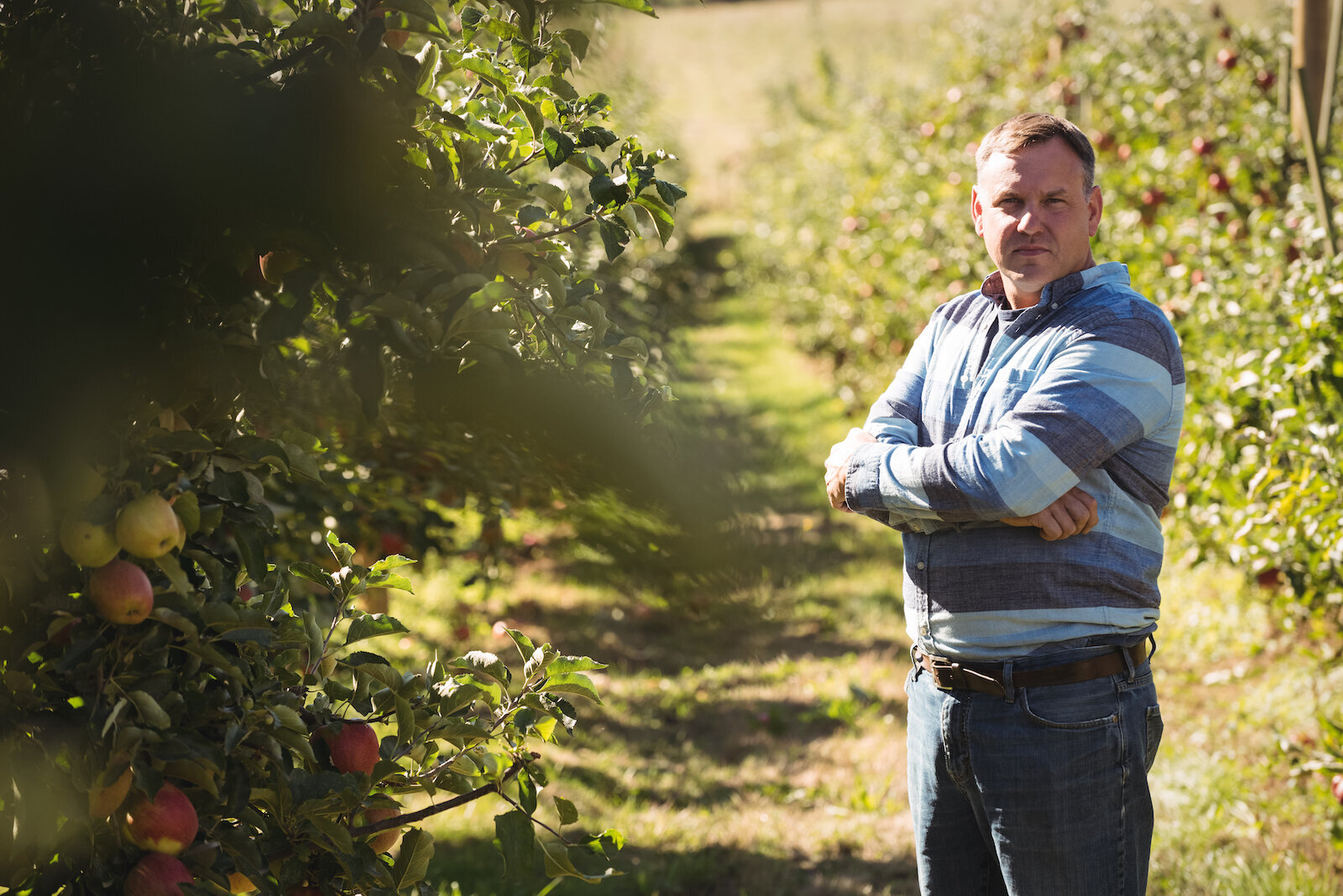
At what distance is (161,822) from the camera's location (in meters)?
1.10

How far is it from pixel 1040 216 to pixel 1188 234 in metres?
2.66

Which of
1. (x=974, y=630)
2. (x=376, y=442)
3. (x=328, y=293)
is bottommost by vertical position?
(x=974, y=630)

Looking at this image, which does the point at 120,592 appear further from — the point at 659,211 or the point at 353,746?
the point at 659,211

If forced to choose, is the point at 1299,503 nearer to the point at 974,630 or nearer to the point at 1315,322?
the point at 1315,322

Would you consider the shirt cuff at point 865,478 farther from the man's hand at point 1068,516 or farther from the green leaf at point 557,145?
the green leaf at point 557,145

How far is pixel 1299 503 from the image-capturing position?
8.72 feet

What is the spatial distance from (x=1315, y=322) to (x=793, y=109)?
1476 cm

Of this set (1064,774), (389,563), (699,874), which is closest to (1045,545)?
(1064,774)

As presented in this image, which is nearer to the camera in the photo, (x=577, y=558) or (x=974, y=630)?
(x=974, y=630)

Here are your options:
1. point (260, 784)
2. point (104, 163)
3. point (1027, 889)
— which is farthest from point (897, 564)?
point (104, 163)

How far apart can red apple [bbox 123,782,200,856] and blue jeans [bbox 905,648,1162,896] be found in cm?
105

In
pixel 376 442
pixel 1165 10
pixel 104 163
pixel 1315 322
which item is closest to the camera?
pixel 104 163

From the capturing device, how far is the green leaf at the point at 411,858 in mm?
1355

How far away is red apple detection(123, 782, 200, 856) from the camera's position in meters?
1.09
